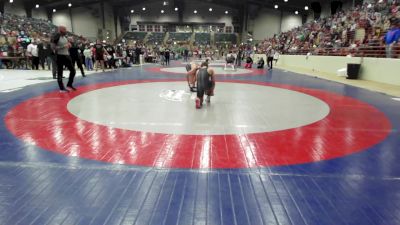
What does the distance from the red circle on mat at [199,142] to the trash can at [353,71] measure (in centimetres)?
753

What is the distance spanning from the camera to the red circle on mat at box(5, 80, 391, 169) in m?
3.27

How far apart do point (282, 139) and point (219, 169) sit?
139 centimetres

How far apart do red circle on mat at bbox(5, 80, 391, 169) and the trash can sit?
7.53 meters

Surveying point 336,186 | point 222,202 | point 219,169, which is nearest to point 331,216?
point 336,186

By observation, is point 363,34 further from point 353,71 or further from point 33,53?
point 33,53

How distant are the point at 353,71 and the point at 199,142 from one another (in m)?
10.5

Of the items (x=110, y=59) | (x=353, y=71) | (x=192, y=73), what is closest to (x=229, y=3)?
(x=110, y=59)

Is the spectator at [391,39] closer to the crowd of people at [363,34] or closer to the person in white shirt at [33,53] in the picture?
the crowd of people at [363,34]

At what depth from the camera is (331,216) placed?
2.15m

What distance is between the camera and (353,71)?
12016 millimetres

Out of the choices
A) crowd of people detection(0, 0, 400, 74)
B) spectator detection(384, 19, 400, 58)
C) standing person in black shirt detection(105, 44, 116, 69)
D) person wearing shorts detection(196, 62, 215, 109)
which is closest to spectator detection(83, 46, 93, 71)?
crowd of people detection(0, 0, 400, 74)

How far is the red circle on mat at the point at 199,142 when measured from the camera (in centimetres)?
327

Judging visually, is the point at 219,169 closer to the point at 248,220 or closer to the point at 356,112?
the point at 248,220

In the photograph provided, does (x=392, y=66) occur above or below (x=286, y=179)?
above
